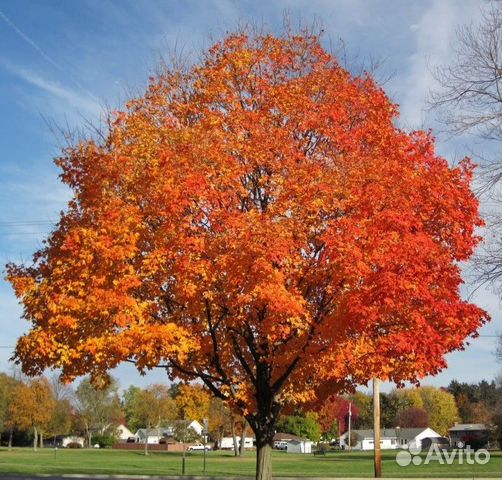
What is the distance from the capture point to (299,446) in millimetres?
114062

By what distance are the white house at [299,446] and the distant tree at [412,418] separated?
3837 centimetres

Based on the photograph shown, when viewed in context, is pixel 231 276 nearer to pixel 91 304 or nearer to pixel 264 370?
pixel 91 304

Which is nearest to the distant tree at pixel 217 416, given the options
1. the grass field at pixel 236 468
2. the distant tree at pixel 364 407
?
the grass field at pixel 236 468

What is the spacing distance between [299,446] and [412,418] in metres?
43.4

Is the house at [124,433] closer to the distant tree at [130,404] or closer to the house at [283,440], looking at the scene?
the distant tree at [130,404]

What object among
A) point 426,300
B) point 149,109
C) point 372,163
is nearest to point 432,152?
point 372,163

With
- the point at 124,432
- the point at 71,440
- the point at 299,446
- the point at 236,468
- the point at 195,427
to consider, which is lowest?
the point at 71,440

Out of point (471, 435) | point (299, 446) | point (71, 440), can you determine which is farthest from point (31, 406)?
point (471, 435)

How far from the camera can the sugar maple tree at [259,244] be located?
41.2 feet

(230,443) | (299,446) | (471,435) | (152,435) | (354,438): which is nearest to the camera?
(299,446)

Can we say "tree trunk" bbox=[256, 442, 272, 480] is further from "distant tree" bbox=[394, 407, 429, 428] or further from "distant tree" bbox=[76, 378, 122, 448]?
"distant tree" bbox=[394, 407, 429, 428]

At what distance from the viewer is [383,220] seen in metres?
13.1

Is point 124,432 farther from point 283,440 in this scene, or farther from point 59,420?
point 59,420

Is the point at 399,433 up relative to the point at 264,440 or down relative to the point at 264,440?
down
